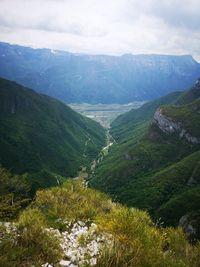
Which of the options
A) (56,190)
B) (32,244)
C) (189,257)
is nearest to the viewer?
(32,244)

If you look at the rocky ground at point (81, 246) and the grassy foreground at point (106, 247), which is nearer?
the grassy foreground at point (106, 247)

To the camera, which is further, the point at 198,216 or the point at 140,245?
the point at 198,216

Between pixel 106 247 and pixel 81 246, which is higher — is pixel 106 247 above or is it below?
above

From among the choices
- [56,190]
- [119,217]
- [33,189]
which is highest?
[119,217]

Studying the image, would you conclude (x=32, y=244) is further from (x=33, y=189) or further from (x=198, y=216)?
(x=198, y=216)

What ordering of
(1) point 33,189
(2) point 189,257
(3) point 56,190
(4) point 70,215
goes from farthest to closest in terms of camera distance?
1. (1) point 33,189
2. (3) point 56,190
3. (4) point 70,215
4. (2) point 189,257

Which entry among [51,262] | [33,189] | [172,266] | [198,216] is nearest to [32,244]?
[51,262]

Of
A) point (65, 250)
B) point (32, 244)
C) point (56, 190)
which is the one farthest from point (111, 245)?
point (56, 190)

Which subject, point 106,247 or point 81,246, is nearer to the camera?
point 106,247

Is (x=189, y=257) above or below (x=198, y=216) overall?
above

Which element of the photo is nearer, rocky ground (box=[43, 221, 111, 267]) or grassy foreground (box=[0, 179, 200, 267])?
grassy foreground (box=[0, 179, 200, 267])
